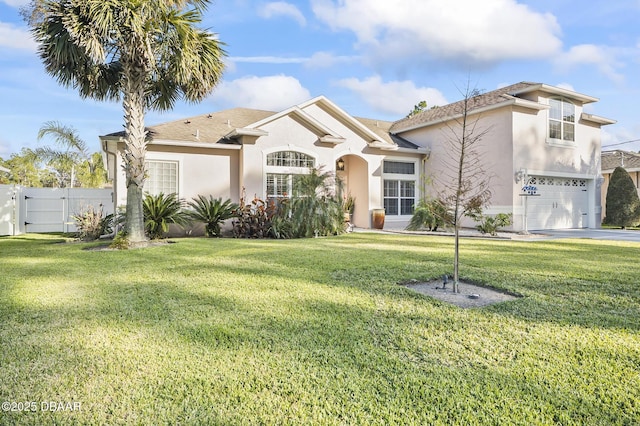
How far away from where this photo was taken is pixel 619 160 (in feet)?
81.3

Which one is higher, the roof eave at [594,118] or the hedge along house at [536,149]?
the roof eave at [594,118]

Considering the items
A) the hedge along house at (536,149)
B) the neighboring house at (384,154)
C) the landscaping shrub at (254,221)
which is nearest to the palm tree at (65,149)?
the neighboring house at (384,154)

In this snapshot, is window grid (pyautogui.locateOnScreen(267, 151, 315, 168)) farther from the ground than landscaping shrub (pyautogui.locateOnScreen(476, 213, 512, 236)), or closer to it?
farther from the ground

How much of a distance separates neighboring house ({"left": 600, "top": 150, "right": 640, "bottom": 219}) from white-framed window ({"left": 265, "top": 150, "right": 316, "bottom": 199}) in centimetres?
1950

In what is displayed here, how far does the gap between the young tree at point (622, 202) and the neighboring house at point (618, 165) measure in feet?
11.9

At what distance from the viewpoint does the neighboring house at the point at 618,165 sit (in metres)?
23.1

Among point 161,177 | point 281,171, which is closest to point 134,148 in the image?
point 161,177

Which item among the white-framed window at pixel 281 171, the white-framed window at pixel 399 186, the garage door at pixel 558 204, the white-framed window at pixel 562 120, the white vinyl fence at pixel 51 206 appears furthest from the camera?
the white-framed window at pixel 399 186

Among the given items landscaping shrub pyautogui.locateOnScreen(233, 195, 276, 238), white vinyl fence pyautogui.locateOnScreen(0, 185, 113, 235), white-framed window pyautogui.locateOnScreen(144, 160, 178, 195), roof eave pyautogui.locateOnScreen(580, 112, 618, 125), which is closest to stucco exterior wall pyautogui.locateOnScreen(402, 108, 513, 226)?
roof eave pyautogui.locateOnScreen(580, 112, 618, 125)

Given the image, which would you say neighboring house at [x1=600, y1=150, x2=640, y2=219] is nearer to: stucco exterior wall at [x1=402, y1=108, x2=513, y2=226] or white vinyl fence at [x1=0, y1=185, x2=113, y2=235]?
stucco exterior wall at [x1=402, y1=108, x2=513, y2=226]

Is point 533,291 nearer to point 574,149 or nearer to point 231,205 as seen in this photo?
point 231,205

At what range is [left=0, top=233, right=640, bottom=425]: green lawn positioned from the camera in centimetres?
224

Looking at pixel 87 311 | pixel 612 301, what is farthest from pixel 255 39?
pixel 612 301

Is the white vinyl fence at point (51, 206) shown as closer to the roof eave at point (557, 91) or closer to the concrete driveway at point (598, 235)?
the concrete driveway at point (598, 235)
